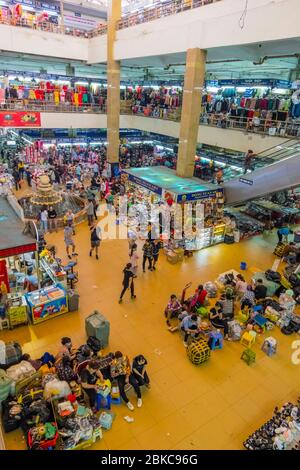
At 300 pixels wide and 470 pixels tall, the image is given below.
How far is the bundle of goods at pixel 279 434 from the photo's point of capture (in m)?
→ 5.42

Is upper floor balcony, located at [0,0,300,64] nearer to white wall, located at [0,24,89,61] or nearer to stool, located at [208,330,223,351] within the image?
white wall, located at [0,24,89,61]

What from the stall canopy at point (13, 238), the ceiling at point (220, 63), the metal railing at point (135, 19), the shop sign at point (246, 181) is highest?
the metal railing at point (135, 19)

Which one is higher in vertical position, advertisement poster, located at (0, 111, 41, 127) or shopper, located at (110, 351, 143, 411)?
advertisement poster, located at (0, 111, 41, 127)

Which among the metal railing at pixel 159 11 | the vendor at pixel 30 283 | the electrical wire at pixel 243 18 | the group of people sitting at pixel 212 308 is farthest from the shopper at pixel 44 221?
the metal railing at pixel 159 11

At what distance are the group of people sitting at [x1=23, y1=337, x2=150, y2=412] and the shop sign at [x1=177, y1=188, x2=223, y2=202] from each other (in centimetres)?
763

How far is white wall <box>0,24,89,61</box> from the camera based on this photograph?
1850 cm

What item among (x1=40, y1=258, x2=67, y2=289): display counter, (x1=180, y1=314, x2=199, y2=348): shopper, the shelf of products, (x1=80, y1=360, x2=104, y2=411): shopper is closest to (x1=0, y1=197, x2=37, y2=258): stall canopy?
the shelf of products

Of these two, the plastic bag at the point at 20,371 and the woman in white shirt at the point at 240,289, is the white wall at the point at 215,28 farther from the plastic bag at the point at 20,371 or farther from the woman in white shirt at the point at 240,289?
the plastic bag at the point at 20,371

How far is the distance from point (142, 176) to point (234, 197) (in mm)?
4646

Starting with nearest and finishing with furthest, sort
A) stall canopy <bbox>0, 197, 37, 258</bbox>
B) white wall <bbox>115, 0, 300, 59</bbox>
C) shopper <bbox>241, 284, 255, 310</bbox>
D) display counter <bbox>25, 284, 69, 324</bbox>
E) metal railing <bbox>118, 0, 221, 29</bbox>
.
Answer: stall canopy <bbox>0, 197, 37, 258</bbox> → display counter <bbox>25, 284, 69, 324</bbox> → shopper <bbox>241, 284, 255, 310</bbox> → white wall <bbox>115, 0, 300, 59</bbox> → metal railing <bbox>118, 0, 221, 29</bbox>

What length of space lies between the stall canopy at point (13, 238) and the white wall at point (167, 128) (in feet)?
35.3

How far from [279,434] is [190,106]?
13.0 meters

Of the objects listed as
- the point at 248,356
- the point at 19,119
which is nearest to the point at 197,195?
the point at 248,356

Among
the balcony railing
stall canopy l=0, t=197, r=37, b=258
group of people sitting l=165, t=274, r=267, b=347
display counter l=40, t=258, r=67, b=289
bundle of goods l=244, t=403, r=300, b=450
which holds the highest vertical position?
the balcony railing
